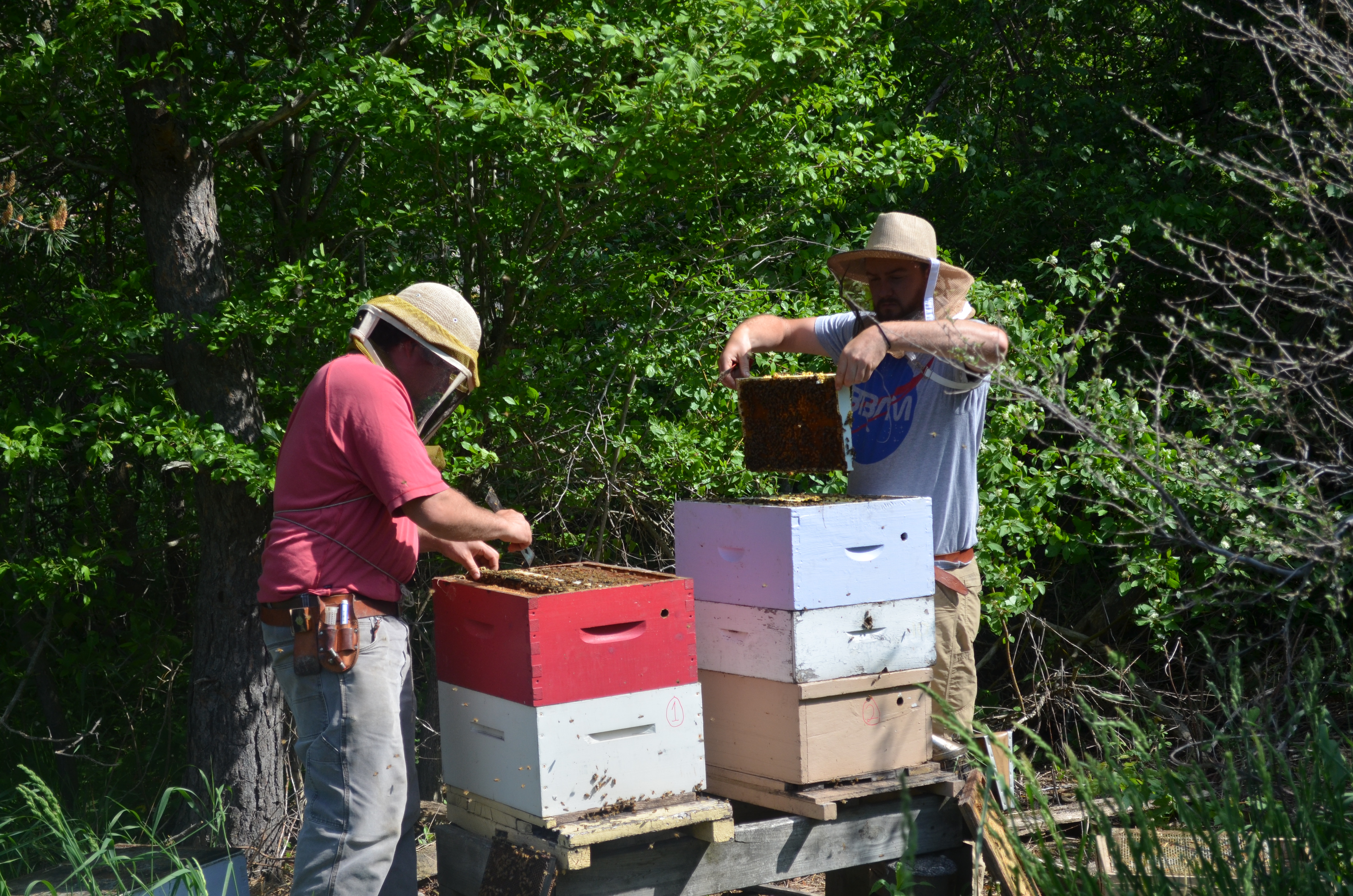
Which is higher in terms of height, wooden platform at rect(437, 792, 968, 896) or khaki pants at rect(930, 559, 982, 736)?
khaki pants at rect(930, 559, 982, 736)

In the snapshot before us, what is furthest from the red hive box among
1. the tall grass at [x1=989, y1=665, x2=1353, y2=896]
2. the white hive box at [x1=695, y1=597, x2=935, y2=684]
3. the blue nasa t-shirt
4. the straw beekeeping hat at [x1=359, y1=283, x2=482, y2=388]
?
the tall grass at [x1=989, y1=665, x2=1353, y2=896]

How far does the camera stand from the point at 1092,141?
21.4 ft

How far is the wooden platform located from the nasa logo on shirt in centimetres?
100

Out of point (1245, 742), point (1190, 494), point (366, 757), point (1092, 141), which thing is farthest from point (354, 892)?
point (1092, 141)

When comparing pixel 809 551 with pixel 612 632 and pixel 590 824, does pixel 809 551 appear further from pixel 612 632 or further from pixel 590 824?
pixel 590 824

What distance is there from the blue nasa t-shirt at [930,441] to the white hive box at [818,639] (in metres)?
0.36

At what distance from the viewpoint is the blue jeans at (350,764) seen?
261cm

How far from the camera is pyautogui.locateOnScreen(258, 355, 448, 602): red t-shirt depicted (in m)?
2.61

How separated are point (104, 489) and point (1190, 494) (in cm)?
522

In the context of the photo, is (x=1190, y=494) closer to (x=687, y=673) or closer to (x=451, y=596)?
(x=687, y=673)

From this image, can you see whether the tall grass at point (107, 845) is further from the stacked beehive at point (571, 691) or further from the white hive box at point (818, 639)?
the white hive box at point (818, 639)

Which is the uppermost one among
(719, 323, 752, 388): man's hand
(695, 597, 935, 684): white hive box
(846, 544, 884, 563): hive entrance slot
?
(719, 323, 752, 388): man's hand

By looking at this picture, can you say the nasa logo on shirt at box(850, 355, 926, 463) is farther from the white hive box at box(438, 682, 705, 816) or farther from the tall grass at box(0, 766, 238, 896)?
the tall grass at box(0, 766, 238, 896)

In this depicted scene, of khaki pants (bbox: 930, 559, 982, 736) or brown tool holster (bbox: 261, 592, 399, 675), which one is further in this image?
khaki pants (bbox: 930, 559, 982, 736)
